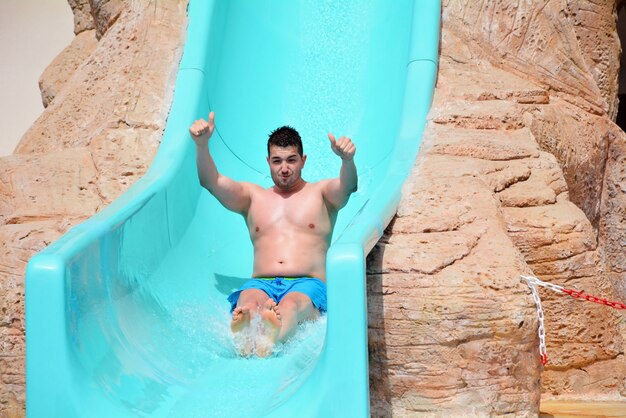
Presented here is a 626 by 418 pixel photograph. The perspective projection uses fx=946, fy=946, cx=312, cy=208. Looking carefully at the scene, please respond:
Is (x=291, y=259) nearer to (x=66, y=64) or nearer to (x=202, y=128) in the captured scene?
(x=202, y=128)

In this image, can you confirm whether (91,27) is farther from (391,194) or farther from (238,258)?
(391,194)

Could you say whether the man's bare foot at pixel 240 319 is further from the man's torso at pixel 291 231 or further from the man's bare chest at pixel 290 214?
the man's bare chest at pixel 290 214

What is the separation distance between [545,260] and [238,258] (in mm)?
1218

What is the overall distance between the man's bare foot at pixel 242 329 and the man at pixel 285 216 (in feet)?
0.37

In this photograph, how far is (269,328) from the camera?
2.97m

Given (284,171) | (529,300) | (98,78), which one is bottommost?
(529,300)

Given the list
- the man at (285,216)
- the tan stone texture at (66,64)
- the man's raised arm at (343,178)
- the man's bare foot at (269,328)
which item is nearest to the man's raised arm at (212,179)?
the man at (285,216)

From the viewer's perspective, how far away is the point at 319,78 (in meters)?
4.61

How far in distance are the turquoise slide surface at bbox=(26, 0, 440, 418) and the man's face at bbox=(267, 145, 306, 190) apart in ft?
0.96

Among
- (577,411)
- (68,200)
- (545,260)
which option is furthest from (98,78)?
(577,411)

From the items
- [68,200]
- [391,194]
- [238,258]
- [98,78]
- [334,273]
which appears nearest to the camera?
[334,273]

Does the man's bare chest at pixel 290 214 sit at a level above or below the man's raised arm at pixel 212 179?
below

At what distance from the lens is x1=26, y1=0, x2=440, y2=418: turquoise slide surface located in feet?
8.23

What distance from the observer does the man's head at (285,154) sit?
3.53 metres
